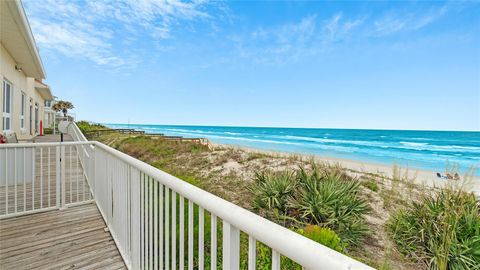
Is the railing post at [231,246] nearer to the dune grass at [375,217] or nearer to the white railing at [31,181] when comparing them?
the dune grass at [375,217]

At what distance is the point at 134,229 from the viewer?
76.8 inches

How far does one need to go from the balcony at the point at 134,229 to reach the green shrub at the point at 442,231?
2375 mm

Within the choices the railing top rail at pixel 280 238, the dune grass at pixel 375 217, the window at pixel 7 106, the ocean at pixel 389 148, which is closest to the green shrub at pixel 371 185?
the dune grass at pixel 375 217

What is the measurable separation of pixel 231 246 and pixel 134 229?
1.47 meters

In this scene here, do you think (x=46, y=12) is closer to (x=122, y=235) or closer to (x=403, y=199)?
(x=122, y=235)

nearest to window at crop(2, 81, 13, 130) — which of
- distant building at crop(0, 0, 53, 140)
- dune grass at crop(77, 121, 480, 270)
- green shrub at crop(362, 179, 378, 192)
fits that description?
distant building at crop(0, 0, 53, 140)

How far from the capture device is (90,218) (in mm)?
3176

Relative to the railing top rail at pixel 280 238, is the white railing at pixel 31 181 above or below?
below

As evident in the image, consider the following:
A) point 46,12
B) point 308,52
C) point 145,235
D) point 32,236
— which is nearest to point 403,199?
point 145,235

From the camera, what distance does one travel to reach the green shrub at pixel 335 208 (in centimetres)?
355

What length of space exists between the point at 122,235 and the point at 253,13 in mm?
12495

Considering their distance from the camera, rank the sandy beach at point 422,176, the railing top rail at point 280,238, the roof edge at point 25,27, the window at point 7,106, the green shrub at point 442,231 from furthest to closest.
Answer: the window at point 7,106
the roof edge at point 25,27
the sandy beach at point 422,176
the green shrub at point 442,231
the railing top rail at point 280,238

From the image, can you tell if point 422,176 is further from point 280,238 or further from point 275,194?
point 280,238

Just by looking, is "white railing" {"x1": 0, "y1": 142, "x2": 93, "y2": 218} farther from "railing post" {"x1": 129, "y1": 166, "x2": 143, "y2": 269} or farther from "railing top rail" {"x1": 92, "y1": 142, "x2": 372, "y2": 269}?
"railing top rail" {"x1": 92, "y1": 142, "x2": 372, "y2": 269}
